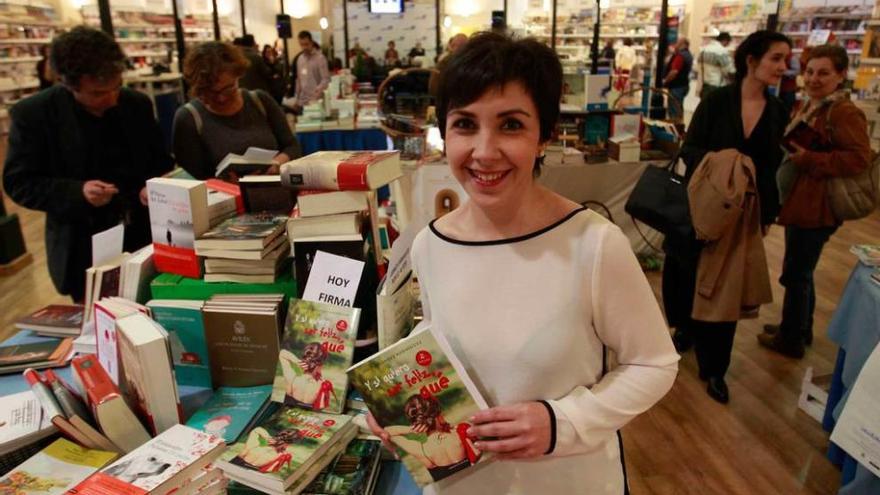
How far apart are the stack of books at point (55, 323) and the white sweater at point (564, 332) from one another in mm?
1413

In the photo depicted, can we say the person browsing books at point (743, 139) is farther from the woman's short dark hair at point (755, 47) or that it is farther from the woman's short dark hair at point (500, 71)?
the woman's short dark hair at point (500, 71)

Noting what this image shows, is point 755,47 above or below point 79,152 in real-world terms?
above

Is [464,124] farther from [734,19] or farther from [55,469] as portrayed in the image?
[734,19]

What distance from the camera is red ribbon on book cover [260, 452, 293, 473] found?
1.13 meters

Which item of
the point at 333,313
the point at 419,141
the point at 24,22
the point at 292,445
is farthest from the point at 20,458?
the point at 24,22

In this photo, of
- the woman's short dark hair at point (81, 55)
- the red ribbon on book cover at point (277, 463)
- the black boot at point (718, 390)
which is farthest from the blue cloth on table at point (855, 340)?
the woman's short dark hair at point (81, 55)

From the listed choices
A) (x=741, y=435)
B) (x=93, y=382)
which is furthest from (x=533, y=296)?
(x=741, y=435)

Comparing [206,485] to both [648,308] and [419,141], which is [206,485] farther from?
[419,141]

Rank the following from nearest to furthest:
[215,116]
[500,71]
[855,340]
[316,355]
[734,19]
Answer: [500,71] → [316,355] → [855,340] → [215,116] → [734,19]

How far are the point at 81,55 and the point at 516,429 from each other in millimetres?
1998

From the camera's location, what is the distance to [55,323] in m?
1.88

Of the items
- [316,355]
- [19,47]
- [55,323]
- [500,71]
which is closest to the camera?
[500,71]

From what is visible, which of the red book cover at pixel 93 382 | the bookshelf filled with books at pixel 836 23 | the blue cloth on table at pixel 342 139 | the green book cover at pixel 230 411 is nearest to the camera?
the red book cover at pixel 93 382

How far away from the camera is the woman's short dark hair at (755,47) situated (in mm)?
2570
